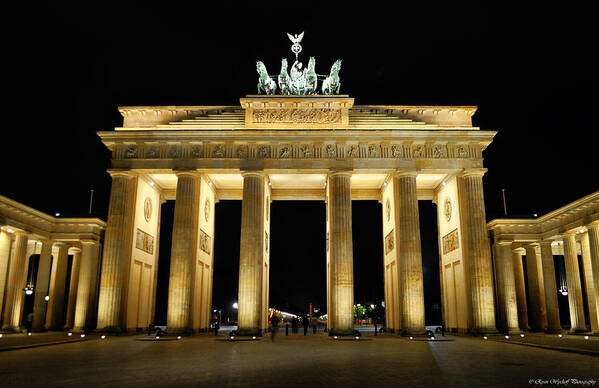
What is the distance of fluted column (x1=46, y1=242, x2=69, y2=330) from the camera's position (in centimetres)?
3747

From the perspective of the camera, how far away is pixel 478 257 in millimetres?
29969

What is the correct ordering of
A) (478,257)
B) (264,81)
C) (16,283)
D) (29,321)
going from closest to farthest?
(478,257)
(29,321)
(264,81)
(16,283)

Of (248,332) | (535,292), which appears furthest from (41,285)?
(535,292)

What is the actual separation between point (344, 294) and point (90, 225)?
22.1 metres

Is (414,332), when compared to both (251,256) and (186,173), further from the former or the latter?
(186,173)

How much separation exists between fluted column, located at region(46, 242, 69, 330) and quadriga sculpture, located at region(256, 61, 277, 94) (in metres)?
22.6

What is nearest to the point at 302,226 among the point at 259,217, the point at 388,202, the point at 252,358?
the point at 388,202

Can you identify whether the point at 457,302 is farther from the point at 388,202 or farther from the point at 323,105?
the point at 323,105

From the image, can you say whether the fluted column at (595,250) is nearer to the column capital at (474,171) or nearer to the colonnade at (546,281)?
the colonnade at (546,281)

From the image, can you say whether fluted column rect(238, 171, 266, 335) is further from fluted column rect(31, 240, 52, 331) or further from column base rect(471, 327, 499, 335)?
fluted column rect(31, 240, 52, 331)

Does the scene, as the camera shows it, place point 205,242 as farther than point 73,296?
No

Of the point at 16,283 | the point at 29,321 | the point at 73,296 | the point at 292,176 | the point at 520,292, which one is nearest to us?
the point at 29,321

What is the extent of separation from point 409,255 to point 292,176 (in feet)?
35.0

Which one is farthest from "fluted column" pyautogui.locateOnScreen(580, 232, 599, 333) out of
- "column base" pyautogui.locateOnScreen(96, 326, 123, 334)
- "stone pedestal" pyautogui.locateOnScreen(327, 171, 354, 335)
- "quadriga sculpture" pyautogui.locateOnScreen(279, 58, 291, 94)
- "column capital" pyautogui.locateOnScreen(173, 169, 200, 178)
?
"column base" pyautogui.locateOnScreen(96, 326, 123, 334)
